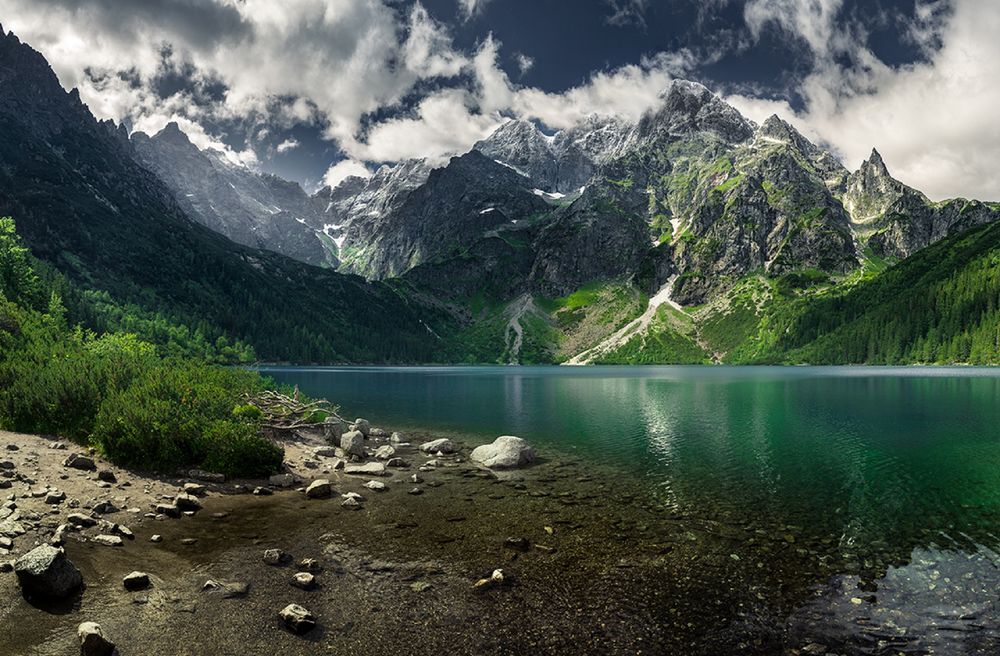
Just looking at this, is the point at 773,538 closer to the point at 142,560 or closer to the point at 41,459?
the point at 142,560

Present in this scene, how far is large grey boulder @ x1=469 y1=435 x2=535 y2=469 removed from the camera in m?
41.9

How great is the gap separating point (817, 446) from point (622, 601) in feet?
143

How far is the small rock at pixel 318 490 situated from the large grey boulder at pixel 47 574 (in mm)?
14758

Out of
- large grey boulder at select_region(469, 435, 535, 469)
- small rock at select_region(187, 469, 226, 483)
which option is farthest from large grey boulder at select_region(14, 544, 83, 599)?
large grey boulder at select_region(469, 435, 535, 469)

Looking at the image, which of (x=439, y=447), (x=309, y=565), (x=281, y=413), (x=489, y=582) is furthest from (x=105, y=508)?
(x=439, y=447)

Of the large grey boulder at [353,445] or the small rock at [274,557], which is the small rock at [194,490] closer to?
the small rock at [274,557]

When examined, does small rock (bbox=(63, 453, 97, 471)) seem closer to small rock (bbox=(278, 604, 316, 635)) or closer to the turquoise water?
small rock (bbox=(278, 604, 316, 635))

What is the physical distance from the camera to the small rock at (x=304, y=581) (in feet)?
61.0

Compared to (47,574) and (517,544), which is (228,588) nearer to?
(47,574)

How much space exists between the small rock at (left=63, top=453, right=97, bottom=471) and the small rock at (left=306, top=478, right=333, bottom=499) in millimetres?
11966

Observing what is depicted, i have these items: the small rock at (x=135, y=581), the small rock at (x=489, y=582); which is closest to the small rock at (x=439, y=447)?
the small rock at (x=489, y=582)

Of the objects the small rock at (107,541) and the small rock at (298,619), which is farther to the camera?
the small rock at (107,541)

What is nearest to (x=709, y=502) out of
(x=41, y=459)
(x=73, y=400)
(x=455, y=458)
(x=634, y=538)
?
(x=634, y=538)

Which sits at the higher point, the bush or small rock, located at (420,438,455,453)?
the bush
